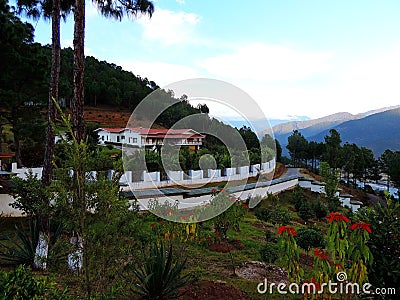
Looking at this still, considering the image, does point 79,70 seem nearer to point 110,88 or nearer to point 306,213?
point 306,213

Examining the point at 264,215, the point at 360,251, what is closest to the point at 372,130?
the point at 264,215

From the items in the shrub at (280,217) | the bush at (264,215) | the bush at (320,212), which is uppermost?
the shrub at (280,217)

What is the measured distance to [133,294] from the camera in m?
3.97

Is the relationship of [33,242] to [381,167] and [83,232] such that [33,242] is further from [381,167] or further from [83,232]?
[381,167]

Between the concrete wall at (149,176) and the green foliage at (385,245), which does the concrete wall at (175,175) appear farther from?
the green foliage at (385,245)

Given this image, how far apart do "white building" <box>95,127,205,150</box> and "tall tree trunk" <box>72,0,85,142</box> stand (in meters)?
11.1

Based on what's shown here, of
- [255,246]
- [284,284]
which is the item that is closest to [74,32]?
[284,284]

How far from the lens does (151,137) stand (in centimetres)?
2630

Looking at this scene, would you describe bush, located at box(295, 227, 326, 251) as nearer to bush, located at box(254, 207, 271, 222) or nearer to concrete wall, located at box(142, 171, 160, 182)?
bush, located at box(254, 207, 271, 222)

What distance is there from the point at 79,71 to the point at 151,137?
21.3 m

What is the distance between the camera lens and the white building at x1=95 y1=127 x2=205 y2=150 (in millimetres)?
18906

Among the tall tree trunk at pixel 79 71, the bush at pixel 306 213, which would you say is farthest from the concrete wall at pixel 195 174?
the tall tree trunk at pixel 79 71

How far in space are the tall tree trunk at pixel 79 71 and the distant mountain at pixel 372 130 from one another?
93.1 m

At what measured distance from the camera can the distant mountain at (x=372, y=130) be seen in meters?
94.0
